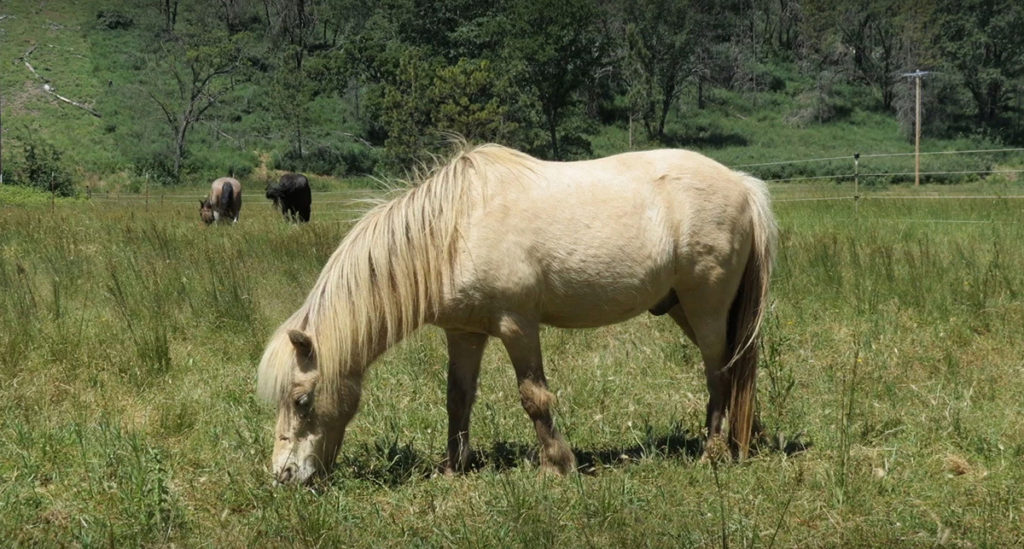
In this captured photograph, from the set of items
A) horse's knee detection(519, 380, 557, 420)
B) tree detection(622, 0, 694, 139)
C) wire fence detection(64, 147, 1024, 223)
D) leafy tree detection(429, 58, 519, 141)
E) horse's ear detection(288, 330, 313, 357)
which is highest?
tree detection(622, 0, 694, 139)

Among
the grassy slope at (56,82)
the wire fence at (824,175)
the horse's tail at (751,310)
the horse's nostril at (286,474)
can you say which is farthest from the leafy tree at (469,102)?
the horse's nostril at (286,474)

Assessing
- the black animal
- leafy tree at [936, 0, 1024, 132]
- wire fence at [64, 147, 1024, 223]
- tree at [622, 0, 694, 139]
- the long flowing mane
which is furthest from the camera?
leafy tree at [936, 0, 1024, 132]

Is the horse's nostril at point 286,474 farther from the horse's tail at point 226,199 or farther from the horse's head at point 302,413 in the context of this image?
the horse's tail at point 226,199

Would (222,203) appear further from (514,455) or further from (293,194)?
(514,455)

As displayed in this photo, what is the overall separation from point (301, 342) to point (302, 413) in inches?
12.8

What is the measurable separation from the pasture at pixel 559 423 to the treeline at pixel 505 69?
24792 millimetres

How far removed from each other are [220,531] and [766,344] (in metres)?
3.85

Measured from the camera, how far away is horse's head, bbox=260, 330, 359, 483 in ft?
13.0

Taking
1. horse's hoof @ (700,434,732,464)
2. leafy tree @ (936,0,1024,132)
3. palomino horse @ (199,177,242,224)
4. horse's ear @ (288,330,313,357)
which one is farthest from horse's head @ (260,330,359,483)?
leafy tree @ (936,0,1024,132)

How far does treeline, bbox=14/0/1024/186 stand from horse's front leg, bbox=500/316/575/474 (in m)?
27.4

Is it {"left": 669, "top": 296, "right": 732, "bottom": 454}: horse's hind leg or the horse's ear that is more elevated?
the horse's ear

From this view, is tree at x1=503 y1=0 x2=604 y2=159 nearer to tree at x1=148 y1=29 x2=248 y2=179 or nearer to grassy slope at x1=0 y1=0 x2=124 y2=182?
tree at x1=148 y1=29 x2=248 y2=179

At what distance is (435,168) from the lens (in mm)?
4539

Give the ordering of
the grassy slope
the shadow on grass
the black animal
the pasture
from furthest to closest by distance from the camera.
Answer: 1. the grassy slope
2. the black animal
3. the shadow on grass
4. the pasture
